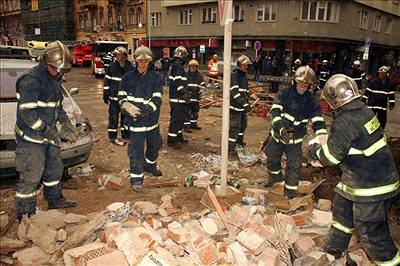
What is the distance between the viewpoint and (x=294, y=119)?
16.5 feet

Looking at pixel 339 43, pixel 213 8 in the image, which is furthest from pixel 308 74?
pixel 213 8

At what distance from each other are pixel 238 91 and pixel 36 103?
4017 millimetres

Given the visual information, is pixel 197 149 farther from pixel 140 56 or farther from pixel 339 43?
pixel 339 43

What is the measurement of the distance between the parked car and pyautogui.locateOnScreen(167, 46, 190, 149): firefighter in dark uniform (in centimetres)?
233

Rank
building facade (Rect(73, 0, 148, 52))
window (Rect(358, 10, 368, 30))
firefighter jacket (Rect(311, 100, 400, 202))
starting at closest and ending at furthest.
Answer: firefighter jacket (Rect(311, 100, 400, 202)), window (Rect(358, 10, 368, 30)), building facade (Rect(73, 0, 148, 52))

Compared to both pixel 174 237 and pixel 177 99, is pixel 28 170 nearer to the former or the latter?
pixel 174 237

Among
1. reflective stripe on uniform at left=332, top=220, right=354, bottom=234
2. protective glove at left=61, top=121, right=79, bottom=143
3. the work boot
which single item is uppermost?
protective glove at left=61, top=121, right=79, bottom=143

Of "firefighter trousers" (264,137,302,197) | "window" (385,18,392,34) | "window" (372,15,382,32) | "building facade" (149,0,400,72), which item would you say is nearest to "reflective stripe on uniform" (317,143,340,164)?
"firefighter trousers" (264,137,302,197)

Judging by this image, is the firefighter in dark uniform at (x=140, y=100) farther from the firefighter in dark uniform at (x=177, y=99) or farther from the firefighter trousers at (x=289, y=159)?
the firefighter in dark uniform at (x=177, y=99)

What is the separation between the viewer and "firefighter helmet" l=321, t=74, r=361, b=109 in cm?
345

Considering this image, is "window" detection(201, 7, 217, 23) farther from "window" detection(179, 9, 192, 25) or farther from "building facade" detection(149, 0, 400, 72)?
"window" detection(179, 9, 192, 25)

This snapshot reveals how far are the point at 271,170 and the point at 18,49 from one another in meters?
7.32

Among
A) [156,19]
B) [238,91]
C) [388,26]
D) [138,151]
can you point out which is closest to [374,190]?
[138,151]

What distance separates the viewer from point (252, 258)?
3.52 m
